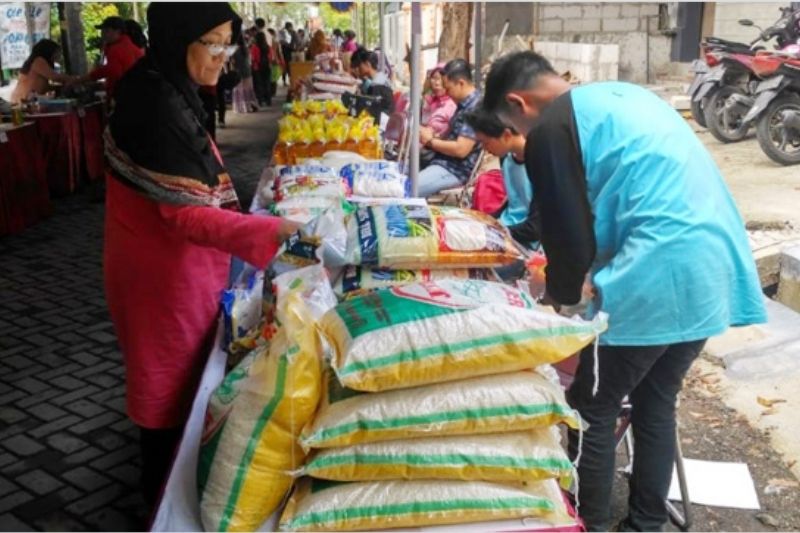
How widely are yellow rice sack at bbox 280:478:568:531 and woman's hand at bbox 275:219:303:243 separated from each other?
58cm

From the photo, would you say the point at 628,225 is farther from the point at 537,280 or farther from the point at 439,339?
the point at 439,339

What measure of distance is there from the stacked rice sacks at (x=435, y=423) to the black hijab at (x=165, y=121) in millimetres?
600

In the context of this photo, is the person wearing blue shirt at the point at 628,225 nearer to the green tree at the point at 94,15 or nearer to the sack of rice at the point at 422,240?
the sack of rice at the point at 422,240

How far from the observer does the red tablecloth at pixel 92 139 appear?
793 centimetres

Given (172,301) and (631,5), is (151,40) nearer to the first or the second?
(172,301)

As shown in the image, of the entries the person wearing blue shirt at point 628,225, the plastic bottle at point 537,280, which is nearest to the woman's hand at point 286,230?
the person wearing blue shirt at point 628,225

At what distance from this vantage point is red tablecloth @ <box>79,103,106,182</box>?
7.93m

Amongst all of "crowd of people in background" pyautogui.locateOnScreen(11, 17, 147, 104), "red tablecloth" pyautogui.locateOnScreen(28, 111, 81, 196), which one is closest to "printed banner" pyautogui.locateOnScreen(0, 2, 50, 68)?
"crowd of people in background" pyautogui.locateOnScreen(11, 17, 147, 104)

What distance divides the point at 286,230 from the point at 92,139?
23.5 ft

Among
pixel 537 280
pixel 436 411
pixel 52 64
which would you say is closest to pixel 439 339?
pixel 436 411

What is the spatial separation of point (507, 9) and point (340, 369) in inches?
628

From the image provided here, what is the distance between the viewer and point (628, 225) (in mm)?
2035

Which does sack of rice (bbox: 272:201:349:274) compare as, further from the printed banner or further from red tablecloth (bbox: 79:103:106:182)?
the printed banner

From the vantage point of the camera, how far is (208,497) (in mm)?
1394
